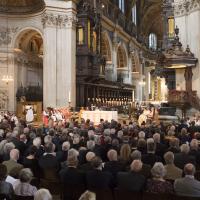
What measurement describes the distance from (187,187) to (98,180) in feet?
4.63

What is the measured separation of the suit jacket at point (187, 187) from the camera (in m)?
5.51

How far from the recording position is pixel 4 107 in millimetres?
27141

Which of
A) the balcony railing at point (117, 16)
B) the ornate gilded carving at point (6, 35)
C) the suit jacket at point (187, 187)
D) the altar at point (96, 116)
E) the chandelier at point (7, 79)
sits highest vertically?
the balcony railing at point (117, 16)

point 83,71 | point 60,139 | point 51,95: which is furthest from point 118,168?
point 83,71

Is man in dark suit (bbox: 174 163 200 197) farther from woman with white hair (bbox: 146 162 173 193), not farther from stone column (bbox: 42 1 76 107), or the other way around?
stone column (bbox: 42 1 76 107)

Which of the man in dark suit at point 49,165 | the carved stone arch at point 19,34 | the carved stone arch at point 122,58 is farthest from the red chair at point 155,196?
the carved stone arch at point 122,58

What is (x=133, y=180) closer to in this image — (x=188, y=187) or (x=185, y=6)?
(x=188, y=187)

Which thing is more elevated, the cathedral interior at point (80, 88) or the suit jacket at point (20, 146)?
the cathedral interior at point (80, 88)

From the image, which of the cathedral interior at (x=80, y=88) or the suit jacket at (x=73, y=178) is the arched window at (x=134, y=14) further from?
the suit jacket at (x=73, y=178)

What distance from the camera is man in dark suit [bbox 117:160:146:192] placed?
582 cm

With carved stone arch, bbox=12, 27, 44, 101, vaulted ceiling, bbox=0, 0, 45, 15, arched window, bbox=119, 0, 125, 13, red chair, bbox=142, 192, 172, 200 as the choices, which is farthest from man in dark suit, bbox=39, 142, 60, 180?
arched window, bbox=119, 0, 125, 13

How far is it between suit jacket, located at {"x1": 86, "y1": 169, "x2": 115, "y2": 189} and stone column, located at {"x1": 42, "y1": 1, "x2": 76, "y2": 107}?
18.9m

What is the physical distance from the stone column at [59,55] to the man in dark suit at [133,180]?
1906 centimetres

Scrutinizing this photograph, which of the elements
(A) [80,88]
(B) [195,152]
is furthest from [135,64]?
(B) [195,152]
